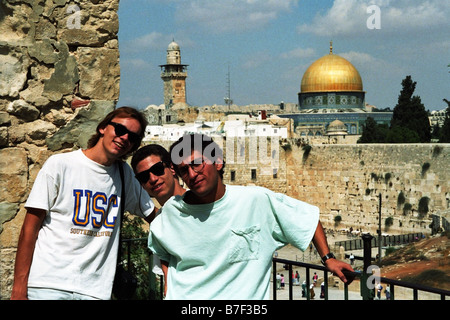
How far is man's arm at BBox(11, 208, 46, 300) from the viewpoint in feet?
8.95

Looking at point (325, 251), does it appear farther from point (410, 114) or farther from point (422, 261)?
point (410, 114)

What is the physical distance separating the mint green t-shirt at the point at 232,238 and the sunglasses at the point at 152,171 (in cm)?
35

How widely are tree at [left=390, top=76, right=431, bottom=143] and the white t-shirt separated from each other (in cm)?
2572

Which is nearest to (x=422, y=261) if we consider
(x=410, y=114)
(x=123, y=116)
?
(x=123, y=116)

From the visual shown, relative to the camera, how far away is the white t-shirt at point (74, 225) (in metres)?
2.76

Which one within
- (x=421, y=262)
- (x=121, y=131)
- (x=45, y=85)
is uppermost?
(x=45, y=85)

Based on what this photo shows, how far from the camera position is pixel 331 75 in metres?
40.8

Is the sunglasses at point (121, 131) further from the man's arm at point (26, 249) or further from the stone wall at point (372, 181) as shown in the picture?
the stone wall at point (372, 181)

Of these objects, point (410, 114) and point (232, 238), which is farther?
point (410, 114)

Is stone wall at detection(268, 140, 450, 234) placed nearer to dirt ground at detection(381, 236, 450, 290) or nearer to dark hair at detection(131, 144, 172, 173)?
dirt ground at detection(381, 236, 450, 290)

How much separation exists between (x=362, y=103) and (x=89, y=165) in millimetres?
41372

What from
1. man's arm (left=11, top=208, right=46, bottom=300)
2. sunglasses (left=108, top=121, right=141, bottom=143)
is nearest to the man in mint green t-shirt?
sunglasses (left=108, top=121, right=141, bottom=143)

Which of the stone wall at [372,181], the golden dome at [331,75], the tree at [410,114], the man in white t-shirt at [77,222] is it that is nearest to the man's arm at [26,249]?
the man in white t-shirt at [77,222]

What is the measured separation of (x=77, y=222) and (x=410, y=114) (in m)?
27.8
